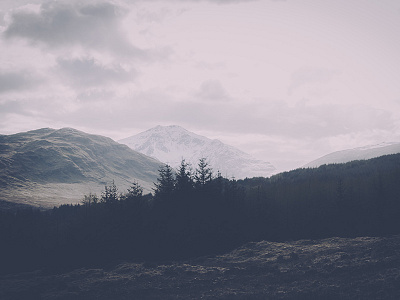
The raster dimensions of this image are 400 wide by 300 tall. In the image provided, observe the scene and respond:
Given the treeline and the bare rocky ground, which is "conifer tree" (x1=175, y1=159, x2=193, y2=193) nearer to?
the treeline

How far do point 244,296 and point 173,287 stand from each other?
11186 millimetres

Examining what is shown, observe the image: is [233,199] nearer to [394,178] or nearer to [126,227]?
[126,227]

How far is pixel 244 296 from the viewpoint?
1407 inches

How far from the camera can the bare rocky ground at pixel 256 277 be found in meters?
33.8

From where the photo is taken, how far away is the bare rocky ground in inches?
1332

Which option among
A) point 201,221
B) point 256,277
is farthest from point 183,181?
point 256,277

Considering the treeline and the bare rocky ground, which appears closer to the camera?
the bare rocky ground

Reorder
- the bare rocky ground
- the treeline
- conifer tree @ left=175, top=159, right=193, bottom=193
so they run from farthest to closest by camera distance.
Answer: conifer tree @ left=175, top=159, right=193, bottom=193 < the treeline < the bare rocky ground

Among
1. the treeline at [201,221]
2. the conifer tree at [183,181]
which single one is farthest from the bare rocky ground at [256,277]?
the conifer tree at [183,181]

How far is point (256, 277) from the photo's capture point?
42156 millimetres

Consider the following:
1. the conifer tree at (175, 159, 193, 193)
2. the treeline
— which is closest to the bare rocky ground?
the treeline

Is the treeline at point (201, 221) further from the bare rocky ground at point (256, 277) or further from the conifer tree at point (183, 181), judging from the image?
the bare rocky ground at point (256, 277)

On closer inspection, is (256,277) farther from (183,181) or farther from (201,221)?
(183,181)

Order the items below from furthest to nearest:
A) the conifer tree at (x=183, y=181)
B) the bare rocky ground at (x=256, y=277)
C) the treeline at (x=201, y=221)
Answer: the conifer tree at (x=183, y=181), the treeline at (x=201, y=221), the bare rocky ground at (x=256, y=277)
